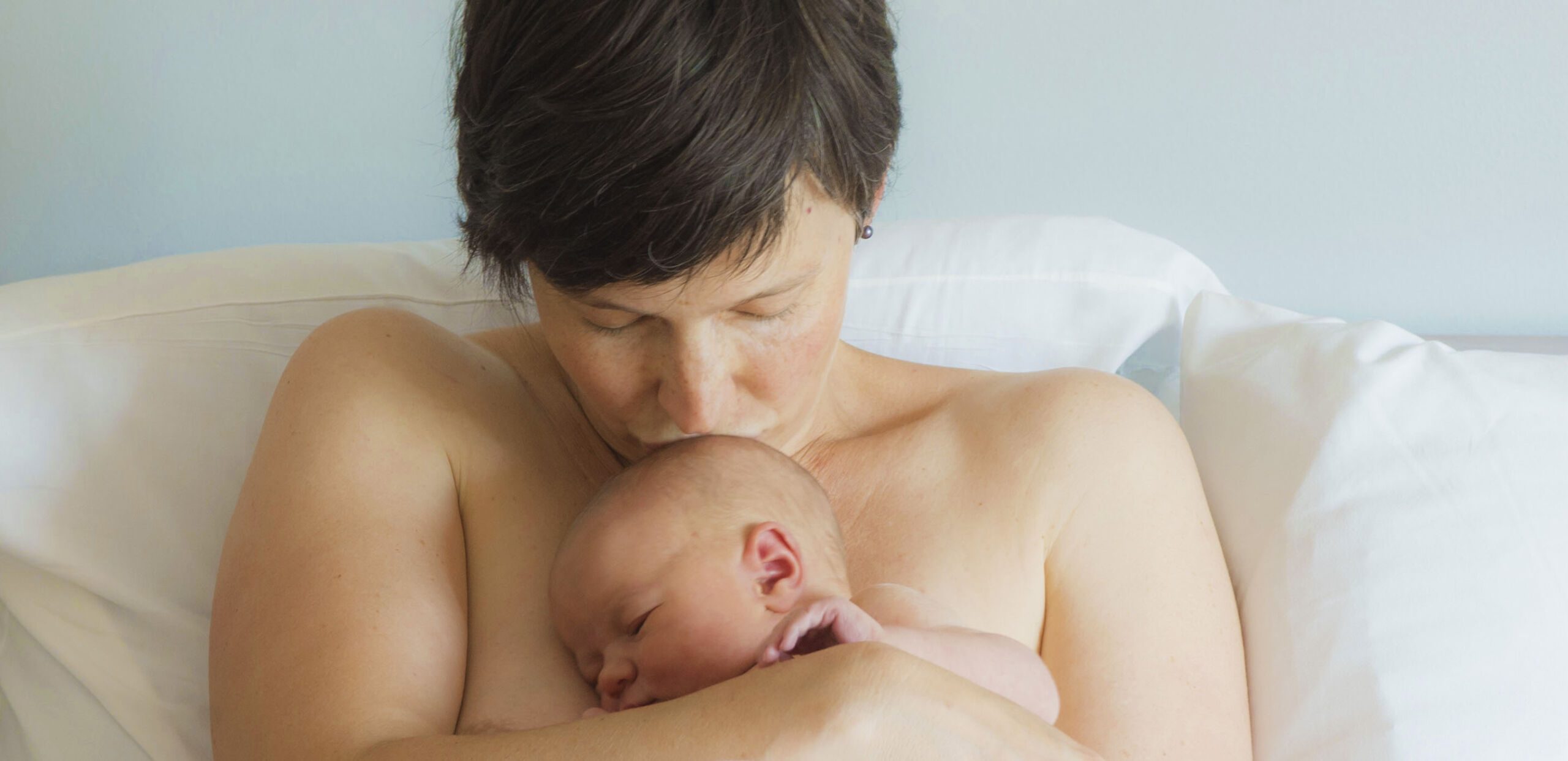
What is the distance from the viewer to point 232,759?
1.07m

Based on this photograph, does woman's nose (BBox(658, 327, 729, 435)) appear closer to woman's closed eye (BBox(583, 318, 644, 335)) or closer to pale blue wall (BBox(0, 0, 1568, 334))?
woman's closed eye (BBox(583, 318, 644, 335))

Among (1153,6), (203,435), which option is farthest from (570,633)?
(1153,6)

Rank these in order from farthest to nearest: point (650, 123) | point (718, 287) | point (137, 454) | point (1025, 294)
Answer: point (1025, 294) → point (137, 454) → point (718, 287) → point (650, 123)

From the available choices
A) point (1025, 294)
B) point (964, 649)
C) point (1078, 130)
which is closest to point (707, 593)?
point (964, 649)

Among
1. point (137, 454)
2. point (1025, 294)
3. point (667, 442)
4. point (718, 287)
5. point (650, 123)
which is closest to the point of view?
point (650, 123)

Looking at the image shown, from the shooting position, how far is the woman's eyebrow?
1088 mm

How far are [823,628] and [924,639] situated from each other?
0.33 feet

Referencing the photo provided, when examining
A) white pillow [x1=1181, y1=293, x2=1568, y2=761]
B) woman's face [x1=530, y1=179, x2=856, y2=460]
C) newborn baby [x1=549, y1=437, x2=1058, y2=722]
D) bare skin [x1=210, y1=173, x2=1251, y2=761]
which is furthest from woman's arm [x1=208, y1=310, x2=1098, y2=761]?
white pillow [x1=1181, y1=293, x2=1568, y2=761]

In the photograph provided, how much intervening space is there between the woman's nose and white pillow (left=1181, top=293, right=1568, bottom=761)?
71cm

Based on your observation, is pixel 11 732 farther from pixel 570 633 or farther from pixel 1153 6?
pixel 1153 6

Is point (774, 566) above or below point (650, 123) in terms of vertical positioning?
below

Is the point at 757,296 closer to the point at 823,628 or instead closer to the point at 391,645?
the point at 823,628

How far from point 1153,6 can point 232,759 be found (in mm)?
1780

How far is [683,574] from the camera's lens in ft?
3.67
